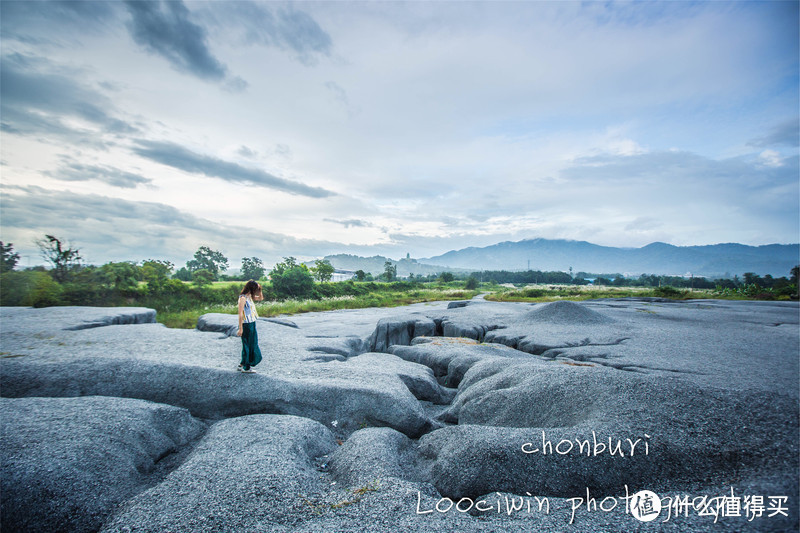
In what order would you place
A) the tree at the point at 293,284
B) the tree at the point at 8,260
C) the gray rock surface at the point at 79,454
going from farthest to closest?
the tree at the point at 293,284 → the tree at the point at 8,260 → the gray rock surface at the point at 79,454

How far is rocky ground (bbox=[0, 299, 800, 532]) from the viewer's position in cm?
379

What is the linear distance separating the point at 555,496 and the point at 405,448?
293cm

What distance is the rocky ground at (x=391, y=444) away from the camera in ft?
12.4

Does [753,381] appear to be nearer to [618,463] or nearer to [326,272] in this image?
[618,463]

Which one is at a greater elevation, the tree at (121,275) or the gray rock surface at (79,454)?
the tree at (121,275)

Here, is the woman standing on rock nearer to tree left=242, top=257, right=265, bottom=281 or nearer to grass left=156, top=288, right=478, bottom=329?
grass left=156, top=288, right=478, bottom=329

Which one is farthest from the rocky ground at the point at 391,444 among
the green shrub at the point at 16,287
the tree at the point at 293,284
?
the tree at the point at 293,284

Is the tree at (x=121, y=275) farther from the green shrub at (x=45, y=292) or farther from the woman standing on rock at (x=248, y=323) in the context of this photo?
the woman standing on rock at (x=248, y=323)

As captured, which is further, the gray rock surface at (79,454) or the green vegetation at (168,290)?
the green vegetation at (168,290)

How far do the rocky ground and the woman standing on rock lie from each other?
0.47 meters

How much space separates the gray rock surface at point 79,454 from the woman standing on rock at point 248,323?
1851mm

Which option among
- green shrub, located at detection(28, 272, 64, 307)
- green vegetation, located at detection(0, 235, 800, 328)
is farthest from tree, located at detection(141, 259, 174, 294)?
green shrub, located at detection(28, 272, 64, 307)

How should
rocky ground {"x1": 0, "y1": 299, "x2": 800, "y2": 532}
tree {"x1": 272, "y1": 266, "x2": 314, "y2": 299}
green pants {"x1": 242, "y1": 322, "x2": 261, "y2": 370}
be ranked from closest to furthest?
rocky ground {"x1": 0, "y1": 299, "x2": 800, "y2": 532} → green pants {"x1": 242, "y1": 322, "x2": 261, "y2": 370} → tree {"x1": 272, "y1": 266, "x2": 314, "y2": 299}

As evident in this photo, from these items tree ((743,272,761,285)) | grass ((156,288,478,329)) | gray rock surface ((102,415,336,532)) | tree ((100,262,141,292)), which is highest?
Answer: tree ((743,272,761,285))
